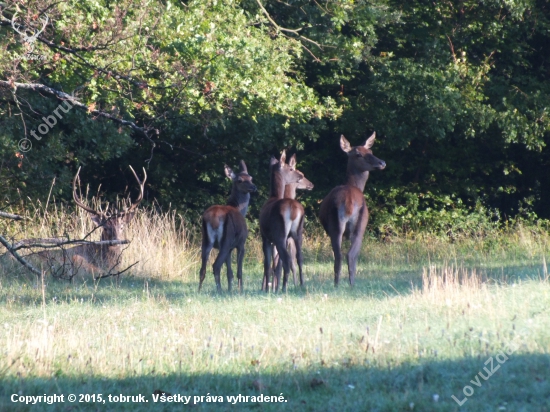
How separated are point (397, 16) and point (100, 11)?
7.52 meters

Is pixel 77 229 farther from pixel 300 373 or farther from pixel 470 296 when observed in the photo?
pixel 300 373

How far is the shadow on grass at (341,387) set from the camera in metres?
5.36

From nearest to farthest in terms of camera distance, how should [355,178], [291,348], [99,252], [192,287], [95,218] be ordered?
[291,348] → [192,287] → [355,178] → [95,218] → [99,252]

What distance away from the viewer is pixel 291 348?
21.9ft

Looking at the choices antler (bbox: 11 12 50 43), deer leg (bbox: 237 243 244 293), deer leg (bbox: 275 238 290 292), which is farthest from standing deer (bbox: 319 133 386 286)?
antler (bbox: 11 12 50 43)

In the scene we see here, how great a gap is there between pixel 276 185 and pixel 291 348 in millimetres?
6866

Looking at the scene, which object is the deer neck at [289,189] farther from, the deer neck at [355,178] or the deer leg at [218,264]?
the deer leg at [218,264]

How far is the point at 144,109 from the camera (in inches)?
541

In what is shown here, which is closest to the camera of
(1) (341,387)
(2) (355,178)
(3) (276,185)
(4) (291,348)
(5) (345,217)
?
(1) (341,387)

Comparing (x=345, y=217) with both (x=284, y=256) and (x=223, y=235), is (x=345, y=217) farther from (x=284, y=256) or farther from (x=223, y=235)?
(x=223, y=235)

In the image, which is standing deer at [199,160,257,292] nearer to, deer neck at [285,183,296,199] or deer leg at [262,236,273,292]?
deer leg at [262,236,273,292]

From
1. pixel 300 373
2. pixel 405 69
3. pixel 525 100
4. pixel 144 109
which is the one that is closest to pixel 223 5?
pixel 144 109

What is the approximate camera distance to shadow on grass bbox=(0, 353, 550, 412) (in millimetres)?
5359

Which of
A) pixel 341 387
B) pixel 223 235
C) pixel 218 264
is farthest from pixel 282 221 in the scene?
pixel 341 387
